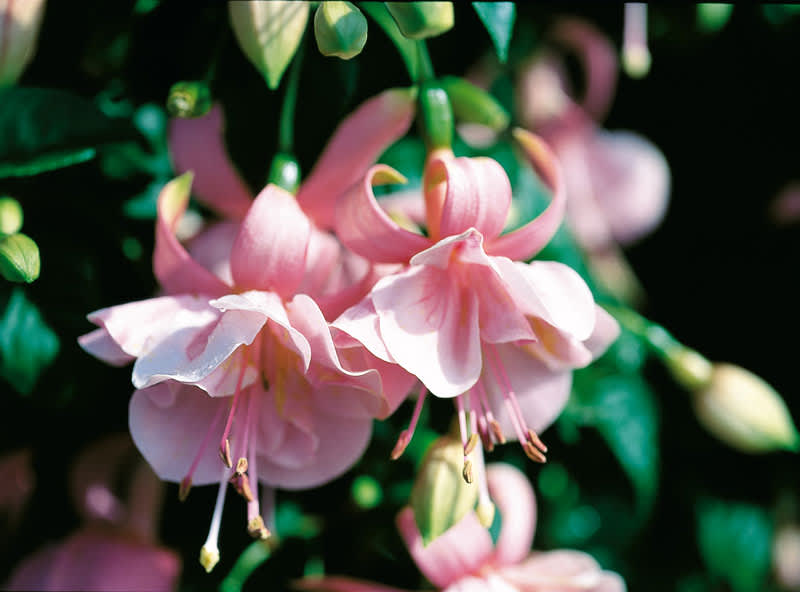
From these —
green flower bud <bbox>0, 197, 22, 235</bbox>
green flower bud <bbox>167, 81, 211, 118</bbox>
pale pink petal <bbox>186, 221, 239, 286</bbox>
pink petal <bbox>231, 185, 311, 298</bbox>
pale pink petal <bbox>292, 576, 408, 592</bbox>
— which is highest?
green flower bud <bbox>167, 81, 211, 118</bbox>

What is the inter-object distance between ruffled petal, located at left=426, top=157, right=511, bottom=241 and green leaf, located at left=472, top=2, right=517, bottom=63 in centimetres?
9

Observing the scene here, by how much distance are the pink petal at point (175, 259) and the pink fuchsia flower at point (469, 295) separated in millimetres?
107

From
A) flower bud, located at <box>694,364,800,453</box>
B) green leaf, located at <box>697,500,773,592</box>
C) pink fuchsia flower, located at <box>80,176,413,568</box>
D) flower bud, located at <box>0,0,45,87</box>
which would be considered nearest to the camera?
pink fuchsia flower, located at <box>80,176,413,568</box>

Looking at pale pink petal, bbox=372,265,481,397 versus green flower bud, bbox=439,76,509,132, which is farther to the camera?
green flower bud, bbox=439,76,509,132

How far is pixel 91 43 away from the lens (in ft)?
2.43

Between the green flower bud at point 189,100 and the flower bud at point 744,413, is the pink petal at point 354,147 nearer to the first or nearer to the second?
the green flower bud at point 189,100

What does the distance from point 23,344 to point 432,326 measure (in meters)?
0.34

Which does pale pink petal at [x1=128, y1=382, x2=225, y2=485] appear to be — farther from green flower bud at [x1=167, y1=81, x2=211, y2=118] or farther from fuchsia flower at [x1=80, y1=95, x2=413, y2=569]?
green flower bud at [x1=167, y1=81, x2=211, y2=118]

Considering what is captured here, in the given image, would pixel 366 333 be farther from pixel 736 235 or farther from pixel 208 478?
pixel 736 235

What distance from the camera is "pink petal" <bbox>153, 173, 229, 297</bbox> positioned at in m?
0.59

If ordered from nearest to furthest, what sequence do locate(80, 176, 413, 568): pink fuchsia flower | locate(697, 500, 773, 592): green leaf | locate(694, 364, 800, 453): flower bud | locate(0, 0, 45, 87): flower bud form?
1. locate(80, 176, 413, 568): pink fuchsia flower
2. locate(0, 0, 45, 87): flower bud
3. locate(694, 364, 800, 453): flower bud
4. locate(697, 500, 773, 592): green leaf

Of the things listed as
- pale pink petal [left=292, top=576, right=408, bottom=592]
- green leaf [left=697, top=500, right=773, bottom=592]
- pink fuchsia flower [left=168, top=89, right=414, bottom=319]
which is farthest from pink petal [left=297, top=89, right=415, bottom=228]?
green leaf [left=697, top=500, right=773, bottom=592]

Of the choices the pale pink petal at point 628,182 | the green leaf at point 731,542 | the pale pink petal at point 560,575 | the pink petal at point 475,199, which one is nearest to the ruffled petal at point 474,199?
the pink petal at point 475,199

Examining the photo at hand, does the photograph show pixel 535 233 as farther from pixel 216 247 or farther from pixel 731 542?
pixel 731 542
